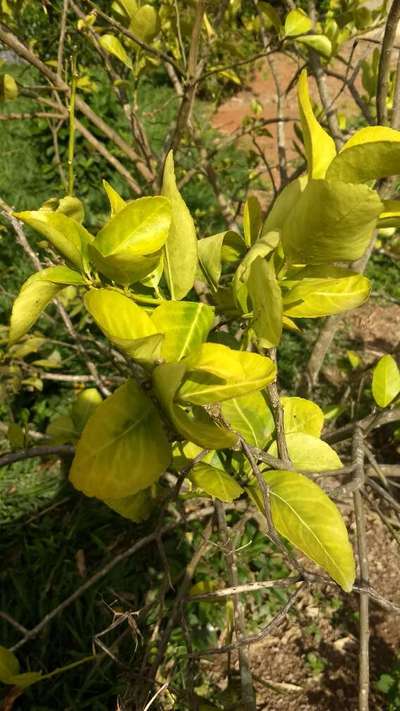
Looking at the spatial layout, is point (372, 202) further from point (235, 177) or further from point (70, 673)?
Answer: point (235, 177)

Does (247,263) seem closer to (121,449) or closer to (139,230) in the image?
(139,230)

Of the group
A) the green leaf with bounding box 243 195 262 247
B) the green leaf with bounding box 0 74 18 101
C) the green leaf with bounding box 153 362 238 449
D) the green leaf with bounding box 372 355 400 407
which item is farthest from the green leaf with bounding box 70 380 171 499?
the green leaf with bounding box 0 74 18 101

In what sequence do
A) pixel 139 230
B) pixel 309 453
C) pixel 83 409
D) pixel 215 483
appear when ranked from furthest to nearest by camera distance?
pixel 83 409, pixel 309 453, pixel 215 483, pixel 139 230

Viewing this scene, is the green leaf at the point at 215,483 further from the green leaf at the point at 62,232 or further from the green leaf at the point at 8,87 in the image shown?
the green leaf at the point at 8,87

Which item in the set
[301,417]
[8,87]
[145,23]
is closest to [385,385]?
[301,417]

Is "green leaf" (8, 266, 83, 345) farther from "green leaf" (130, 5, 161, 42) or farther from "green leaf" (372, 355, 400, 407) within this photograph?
"green leaf" (130, 5, 161, 42)

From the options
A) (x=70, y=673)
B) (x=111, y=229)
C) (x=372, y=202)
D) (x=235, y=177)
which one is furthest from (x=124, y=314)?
(x=235, y=177)
